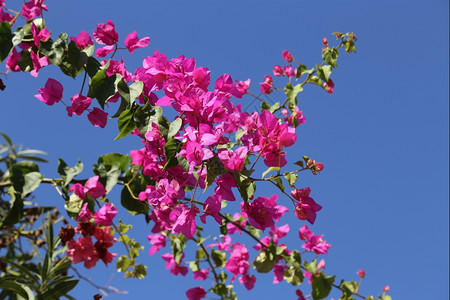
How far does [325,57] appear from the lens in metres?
1.54

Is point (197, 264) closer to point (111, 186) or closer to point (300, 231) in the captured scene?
point (300, 231)

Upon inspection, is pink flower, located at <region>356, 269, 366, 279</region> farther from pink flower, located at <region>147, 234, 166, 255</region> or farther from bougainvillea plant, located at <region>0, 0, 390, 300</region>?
pink flower, located at <region>147, 234, 166, 255</region>

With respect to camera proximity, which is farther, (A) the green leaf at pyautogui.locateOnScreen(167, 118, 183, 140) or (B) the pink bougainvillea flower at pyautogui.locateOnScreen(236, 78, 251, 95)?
(B) the pink bougainvillea flower at pyautogui.locateOnScreen(236, 78, 251, 95)

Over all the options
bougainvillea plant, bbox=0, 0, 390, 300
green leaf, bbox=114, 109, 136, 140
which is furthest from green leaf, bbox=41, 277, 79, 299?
green leaf, bbox=114, 109, 136, 140

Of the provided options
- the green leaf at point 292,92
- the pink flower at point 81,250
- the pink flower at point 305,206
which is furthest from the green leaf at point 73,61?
the green leaf at point 292,92

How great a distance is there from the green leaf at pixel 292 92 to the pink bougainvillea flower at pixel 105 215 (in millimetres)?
807

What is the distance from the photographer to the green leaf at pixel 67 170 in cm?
114

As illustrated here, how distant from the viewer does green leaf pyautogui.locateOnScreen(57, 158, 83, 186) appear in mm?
1143

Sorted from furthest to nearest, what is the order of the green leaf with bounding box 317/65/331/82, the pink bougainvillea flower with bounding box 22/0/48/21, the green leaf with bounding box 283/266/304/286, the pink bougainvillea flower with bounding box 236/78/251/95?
1. the pink bougainvillea flower with bounding box 236/78/251/95
2. the green leaf with bounding box 283/266/304/286
3. the green leaf with bounding box 317/65/331/82
4. the pink bougainvillea flower with bounding box 22/0/48/21

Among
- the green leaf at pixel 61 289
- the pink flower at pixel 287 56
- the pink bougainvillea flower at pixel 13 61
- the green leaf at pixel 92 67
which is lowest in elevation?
the green leaf at pixel 61 289

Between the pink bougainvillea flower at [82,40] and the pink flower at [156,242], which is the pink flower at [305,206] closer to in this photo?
the pink bougainvillea flower at [82,40]

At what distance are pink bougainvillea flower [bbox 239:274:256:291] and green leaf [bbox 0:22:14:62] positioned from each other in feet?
4.26

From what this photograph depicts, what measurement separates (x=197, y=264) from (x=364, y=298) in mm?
773

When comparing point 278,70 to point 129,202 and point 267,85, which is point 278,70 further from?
point 129,202
